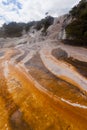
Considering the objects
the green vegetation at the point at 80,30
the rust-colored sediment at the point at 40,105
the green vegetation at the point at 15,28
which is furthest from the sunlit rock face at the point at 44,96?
the green vegetation at the point at 15,28

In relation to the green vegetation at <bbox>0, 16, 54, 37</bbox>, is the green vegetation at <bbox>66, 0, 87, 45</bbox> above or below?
→ above

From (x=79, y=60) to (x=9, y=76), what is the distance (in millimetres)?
8692

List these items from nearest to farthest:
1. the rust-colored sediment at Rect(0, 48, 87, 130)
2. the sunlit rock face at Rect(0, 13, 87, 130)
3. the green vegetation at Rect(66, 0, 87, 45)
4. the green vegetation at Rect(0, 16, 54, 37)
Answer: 1. the rust-colored sediment at Rect(0, 48, 87, 130)
2. the sunlit rock face at Rect(0, 13, 87, 130)
3. the green vegetation at Rect(66, 0, 87, 45)
4. the green vegetation at Rect(0, 16, 54, 37)

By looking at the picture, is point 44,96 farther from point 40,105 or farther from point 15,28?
point 15,28

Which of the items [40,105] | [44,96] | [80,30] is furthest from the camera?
[80,30]

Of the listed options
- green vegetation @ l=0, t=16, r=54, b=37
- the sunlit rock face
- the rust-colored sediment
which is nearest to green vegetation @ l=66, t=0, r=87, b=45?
the sunlit rock face

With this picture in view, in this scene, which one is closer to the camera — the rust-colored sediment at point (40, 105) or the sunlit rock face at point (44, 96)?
the rust-colored sediment at point (40, 105)

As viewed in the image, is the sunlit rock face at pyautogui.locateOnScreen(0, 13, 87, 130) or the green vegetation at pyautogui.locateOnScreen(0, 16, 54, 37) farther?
the green vegetation at pyautogui.locateOnScreen(0, 16, 54, 37)

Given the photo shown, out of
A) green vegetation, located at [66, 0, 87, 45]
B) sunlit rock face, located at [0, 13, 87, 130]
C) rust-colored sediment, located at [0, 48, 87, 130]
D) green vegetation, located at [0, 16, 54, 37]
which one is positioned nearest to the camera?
rust-colored sediment, located at [0, 48, 87, 130]

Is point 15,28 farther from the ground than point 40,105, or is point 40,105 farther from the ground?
point 40,105

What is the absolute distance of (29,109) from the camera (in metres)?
13.4

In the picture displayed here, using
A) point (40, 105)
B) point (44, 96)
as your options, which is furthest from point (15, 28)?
point (40, 105)

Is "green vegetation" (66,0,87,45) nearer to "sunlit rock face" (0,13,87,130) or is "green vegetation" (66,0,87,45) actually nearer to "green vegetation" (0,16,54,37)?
"sunlit rock face" (0,13,87,130)

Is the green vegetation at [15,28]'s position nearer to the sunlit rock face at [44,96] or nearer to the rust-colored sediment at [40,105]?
the sunlit rock face at [44,96]
